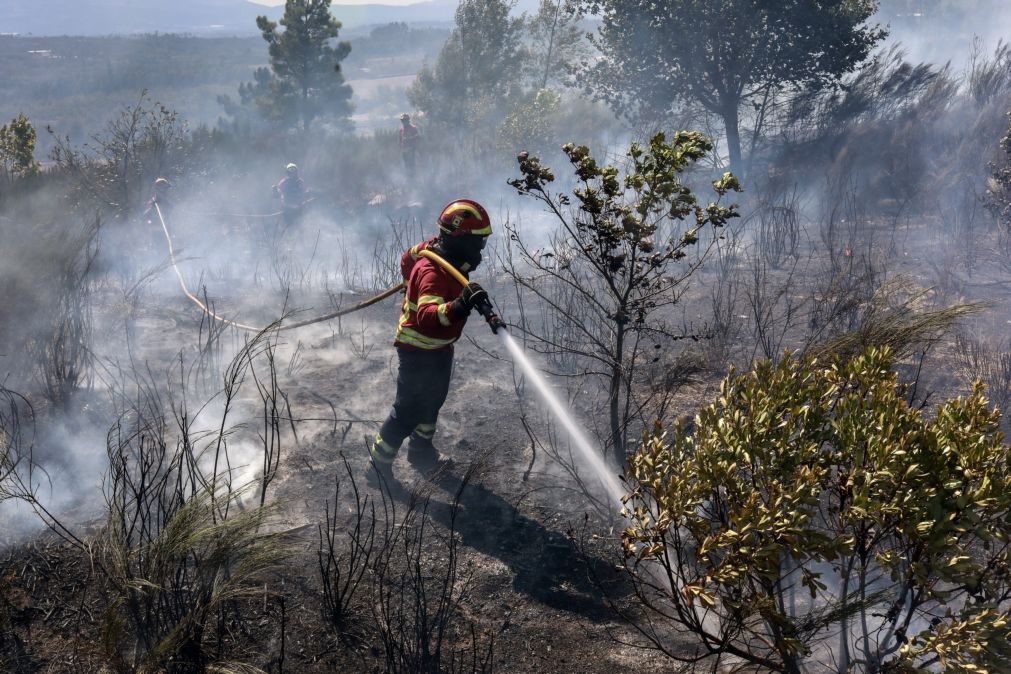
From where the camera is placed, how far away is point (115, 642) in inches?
99.1

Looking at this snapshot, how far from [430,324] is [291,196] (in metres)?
10.7

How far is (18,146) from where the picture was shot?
10.6 meters

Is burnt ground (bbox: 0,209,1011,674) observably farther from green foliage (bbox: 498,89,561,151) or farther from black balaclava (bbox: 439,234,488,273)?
green foliage (bbox: 498,89,561,151)

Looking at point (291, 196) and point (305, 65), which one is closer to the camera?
point (291, 196)

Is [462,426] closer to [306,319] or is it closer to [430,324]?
[430,324]

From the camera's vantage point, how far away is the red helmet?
4.34m

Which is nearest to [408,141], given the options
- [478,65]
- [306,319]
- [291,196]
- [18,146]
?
A: [291,196]

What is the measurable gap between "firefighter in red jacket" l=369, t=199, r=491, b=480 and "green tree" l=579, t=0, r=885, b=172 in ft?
37.3

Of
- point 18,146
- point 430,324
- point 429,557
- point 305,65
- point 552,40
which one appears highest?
point 552,40

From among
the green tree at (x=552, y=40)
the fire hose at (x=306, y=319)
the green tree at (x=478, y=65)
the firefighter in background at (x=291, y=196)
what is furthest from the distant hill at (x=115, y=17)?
the fire hose at (x=306, y=319)

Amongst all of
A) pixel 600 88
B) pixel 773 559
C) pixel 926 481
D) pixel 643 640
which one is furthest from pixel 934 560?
pixel 600 88

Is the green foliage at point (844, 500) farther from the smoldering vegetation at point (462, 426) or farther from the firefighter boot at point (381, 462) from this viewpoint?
the firefighter boot at point (381, 462)

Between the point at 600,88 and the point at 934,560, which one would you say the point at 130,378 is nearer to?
the point at 934,560

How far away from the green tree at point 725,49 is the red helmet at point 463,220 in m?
11.4
